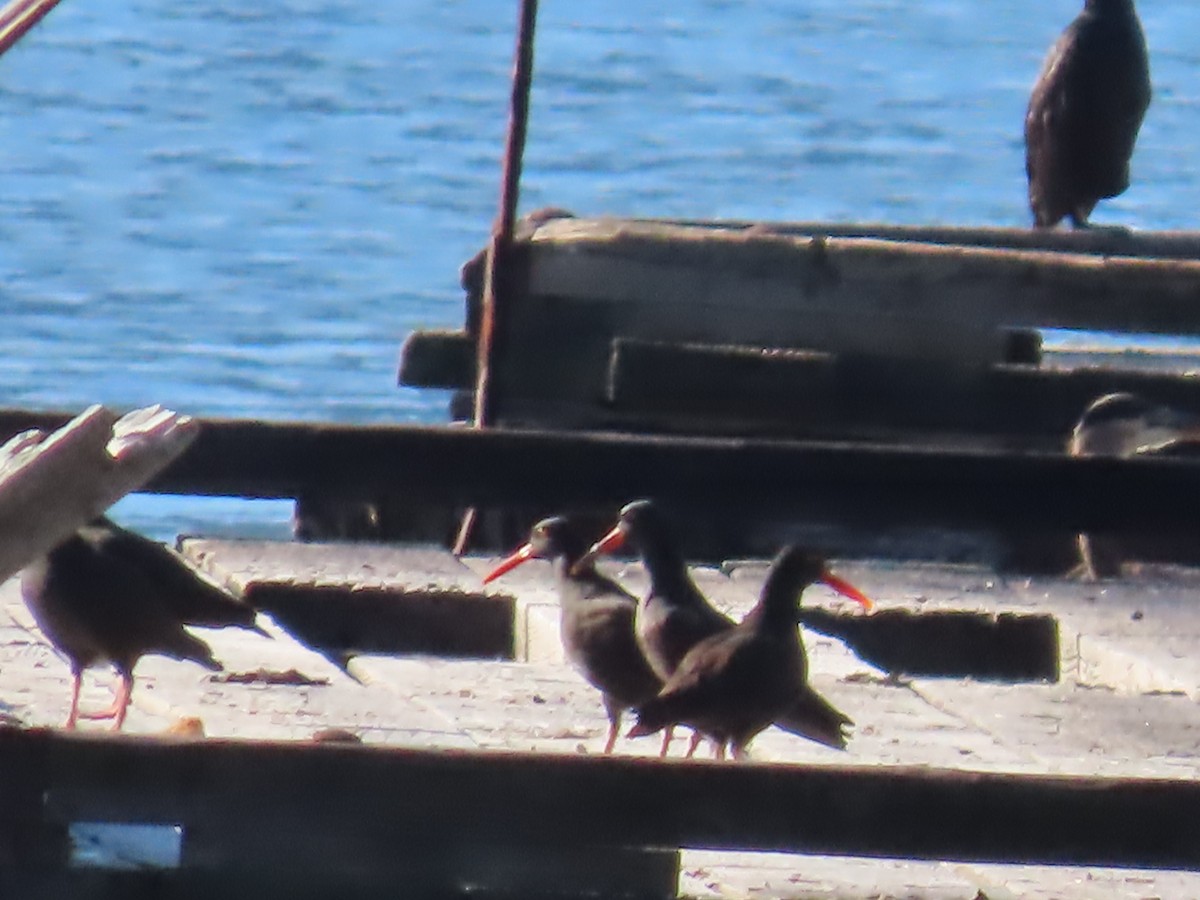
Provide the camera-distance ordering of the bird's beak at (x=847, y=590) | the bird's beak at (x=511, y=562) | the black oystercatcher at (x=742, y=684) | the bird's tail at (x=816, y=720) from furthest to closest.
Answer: the bird's beak at (x=511, y=562)
the bird's beak at (x=847, y=590)
the bird's tail at (x=816, y=720)
the black oystercatcher at (x=742, y=684)

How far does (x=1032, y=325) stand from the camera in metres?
8.40

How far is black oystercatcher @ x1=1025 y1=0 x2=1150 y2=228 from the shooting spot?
41.5 ft

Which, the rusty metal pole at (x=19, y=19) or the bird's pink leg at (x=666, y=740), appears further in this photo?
the bird's pink leg at (x=666, y=740)

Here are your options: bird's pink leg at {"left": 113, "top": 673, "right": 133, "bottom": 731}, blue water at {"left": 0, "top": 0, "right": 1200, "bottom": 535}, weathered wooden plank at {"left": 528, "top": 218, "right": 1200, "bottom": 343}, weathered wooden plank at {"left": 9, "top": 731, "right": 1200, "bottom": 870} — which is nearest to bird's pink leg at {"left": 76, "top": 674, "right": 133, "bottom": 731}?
bird's pink leg at {"left": 113, "top": 673, "right": 133, "bottom": 731}

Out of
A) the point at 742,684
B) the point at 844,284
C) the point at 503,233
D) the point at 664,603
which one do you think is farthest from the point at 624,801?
the point at 844,284

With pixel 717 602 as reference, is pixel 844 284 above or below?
above

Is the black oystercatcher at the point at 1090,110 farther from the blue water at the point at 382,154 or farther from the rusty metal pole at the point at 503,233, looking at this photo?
the rusty metal pole at the point at 503,233

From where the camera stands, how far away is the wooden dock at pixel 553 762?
363 centimetres

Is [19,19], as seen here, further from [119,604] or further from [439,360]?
[439,360]

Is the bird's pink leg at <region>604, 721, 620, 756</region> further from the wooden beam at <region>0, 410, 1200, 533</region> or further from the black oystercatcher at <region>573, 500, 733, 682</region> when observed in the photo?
the wooden beam at <region>0, 410, 1200, 533</region>

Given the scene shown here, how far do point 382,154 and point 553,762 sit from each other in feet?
92.4

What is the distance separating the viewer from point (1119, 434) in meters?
8.41

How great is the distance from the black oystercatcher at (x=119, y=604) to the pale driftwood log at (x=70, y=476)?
2.13 meters

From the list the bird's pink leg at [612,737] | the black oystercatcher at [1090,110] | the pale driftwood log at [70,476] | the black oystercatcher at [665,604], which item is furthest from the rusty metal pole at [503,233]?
the black oystercatcher at [1090,110]
